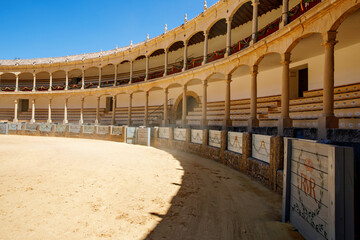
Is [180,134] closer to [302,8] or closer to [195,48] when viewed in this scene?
[302,8]

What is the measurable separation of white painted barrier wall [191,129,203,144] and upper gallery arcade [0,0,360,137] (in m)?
1.44

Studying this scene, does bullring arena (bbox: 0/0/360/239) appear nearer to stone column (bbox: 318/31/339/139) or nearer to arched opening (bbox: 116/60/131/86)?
stone column (bbox: 318/31/339/139)

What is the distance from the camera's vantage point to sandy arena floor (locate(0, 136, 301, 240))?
9.82ft

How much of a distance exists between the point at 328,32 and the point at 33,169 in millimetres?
9404

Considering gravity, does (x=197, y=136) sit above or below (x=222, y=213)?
above

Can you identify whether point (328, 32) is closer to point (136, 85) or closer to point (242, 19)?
point (242, 19)

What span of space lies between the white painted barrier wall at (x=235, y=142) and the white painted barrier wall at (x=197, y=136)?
8.08ft

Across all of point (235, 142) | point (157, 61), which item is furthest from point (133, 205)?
point (157, 61)

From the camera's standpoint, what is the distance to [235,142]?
784 centimetres

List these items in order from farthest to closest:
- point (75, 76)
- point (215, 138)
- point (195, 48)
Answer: point (75, 76)
point (195, 48)
point (215, 138)

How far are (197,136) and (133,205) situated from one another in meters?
7.41

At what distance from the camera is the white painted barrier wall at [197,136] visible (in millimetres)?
10727

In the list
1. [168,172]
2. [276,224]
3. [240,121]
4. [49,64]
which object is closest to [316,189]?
[276,224]

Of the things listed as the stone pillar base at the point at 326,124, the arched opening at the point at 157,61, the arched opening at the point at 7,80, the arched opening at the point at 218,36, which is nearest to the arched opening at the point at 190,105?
the arched opening at the point at 218,36
